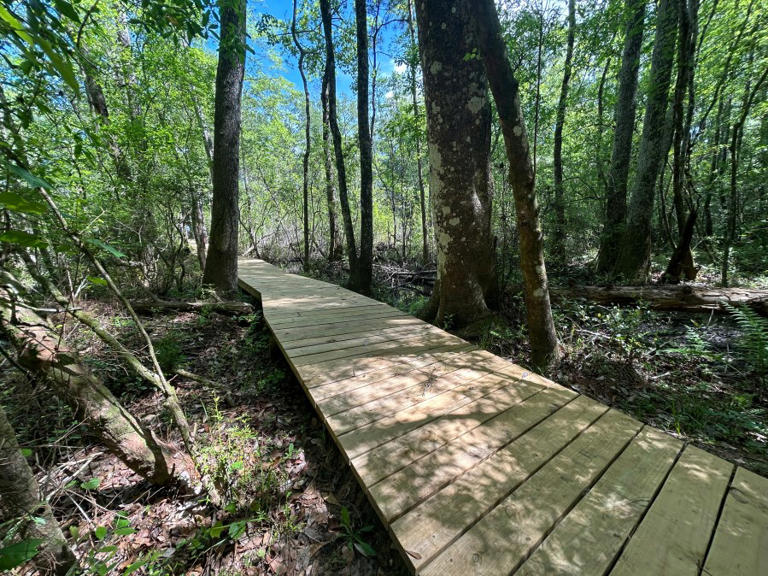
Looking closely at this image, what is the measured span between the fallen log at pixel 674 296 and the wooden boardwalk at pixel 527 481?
3135 mm

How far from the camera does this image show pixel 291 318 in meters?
4.39

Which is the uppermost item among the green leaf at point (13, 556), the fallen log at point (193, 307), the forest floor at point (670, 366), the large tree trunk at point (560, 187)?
the large tree trunk at point (560, 187)

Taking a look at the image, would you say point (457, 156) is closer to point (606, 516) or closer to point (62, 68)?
point (606, 516)

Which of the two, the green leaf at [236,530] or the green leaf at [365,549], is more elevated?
the green leaf at [236,530]

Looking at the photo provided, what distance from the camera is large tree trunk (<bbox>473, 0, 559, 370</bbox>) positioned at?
2.42m

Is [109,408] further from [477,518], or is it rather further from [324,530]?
[477,518]

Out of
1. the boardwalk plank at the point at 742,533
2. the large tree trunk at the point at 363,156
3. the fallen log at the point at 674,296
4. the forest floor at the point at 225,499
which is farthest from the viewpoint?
the large tree trunk at the point at 363,156

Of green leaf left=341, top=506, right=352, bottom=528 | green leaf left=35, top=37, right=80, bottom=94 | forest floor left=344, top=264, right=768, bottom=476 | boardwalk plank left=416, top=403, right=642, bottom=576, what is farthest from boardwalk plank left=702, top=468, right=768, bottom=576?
green leaf left=35, top=37, right=80, bottom=94

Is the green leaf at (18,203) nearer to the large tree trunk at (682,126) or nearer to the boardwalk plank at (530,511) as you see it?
the boardwalk plank at (530,511)

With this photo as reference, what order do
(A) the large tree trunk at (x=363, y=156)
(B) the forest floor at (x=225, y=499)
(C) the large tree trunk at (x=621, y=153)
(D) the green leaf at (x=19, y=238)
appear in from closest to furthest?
1. (D) the green leaf at (x=19, y=238)
2. (B) the forest floor at (x=225, y=499)
3. (A) the large tree trunk at (x=363, y=156)
4. (C) the large tree trunk at (x=621, y=153)

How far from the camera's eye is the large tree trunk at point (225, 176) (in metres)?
5.17

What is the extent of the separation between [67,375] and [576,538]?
285 centimetres

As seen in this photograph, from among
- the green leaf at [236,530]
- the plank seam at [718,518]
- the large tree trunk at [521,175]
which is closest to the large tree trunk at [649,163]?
the large tree trunk at [521,175]

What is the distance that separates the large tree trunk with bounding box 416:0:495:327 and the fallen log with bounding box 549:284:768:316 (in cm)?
187
